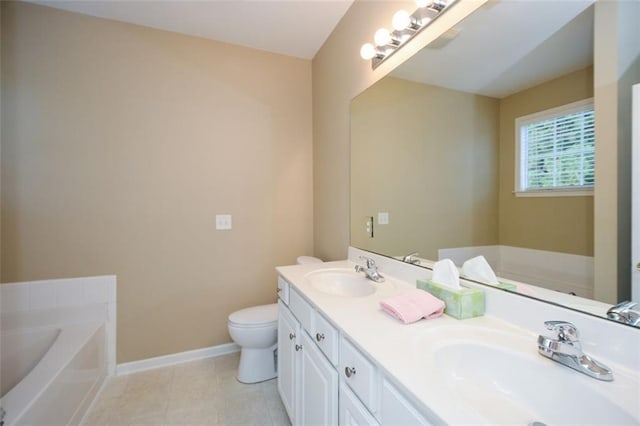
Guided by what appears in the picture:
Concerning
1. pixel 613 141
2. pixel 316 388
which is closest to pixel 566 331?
pixel 613 141

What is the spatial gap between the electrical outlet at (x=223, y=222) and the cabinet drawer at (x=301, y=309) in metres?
1.05

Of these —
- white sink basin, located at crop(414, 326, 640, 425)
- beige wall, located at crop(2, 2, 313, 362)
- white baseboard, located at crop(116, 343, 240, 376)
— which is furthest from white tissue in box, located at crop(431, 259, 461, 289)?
white baseboard, located at crop(116, 343, 240, 376)

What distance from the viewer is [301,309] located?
1.33 m

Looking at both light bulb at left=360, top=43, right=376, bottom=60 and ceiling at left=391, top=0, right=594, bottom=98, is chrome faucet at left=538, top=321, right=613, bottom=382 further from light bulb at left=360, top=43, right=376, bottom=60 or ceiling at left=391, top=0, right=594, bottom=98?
light bulb at left=360, top=43, right=376, bottom=60

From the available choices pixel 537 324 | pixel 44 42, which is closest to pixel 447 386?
pixel 537 324

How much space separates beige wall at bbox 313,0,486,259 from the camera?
1.58 meters

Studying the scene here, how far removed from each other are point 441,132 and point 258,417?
1.87 m

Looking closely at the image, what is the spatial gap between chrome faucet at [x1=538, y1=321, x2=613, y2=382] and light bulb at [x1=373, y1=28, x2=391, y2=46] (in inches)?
56.7

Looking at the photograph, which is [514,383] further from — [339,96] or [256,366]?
[339,96]

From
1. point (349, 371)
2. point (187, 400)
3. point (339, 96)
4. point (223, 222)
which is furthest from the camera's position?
point (223, 222)

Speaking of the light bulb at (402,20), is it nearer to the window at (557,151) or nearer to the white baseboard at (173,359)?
the window at (557,151)

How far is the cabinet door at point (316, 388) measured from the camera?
1.00 meters

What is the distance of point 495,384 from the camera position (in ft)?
2.46

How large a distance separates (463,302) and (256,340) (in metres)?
1.41
